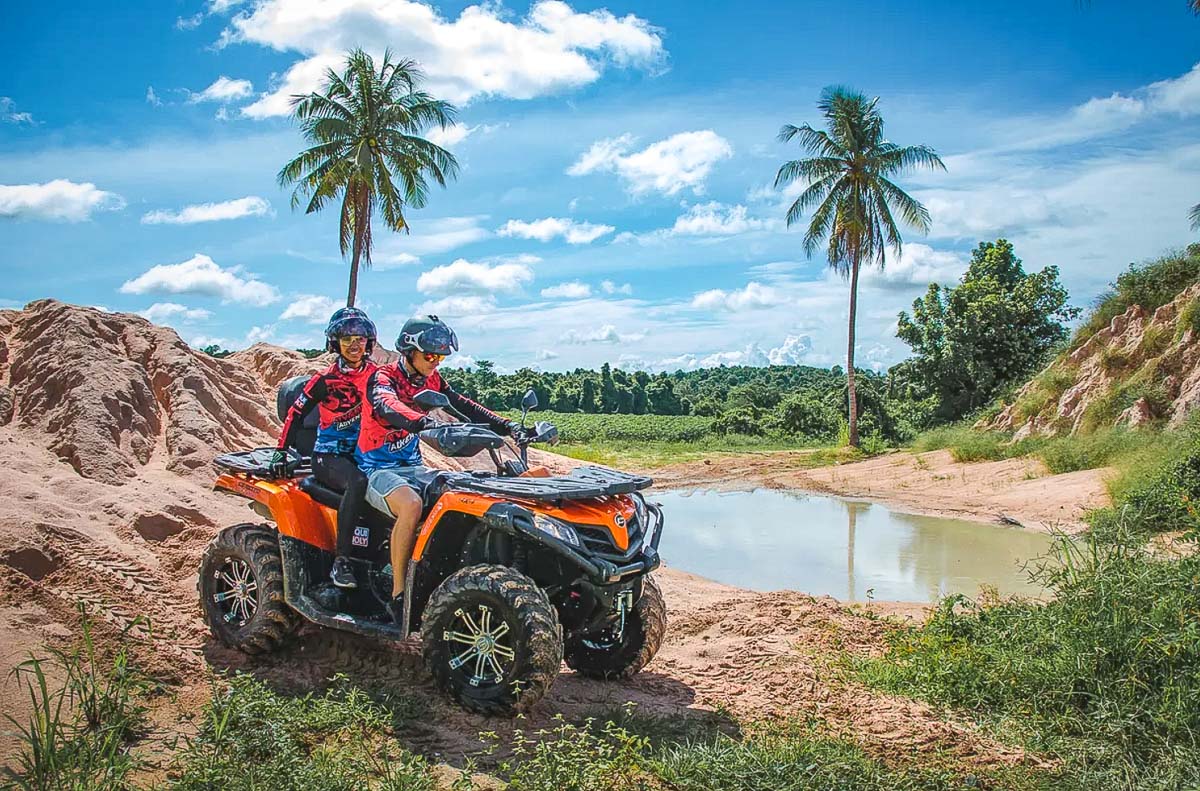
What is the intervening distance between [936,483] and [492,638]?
1617 cm

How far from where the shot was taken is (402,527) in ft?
16.8

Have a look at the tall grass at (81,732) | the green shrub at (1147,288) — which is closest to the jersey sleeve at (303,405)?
the tall grass at (81,732)

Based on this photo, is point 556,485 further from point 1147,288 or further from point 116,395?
point 1147,288

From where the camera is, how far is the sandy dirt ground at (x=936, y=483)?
14.9 meters

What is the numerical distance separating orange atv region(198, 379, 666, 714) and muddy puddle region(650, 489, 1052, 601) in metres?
4.34

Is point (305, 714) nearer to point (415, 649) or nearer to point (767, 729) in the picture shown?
point (415, 649)

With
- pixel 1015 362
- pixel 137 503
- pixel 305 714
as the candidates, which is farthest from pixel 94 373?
pixel 1015 362

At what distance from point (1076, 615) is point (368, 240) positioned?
2024 cm

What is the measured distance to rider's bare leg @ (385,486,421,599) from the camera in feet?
16.7

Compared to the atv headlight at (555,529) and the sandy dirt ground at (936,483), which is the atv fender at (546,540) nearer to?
the atv headlight at (555,529)

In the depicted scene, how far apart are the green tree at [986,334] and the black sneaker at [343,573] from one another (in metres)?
27.3

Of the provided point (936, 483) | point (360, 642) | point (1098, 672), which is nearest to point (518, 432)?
point (360, 642)

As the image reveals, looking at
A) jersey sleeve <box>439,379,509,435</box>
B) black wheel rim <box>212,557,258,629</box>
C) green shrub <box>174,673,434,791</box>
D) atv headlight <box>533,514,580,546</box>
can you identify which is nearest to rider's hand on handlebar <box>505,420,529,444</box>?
jersey sleeve <box>439,379,509,435</box>

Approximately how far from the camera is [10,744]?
14.4 feet
